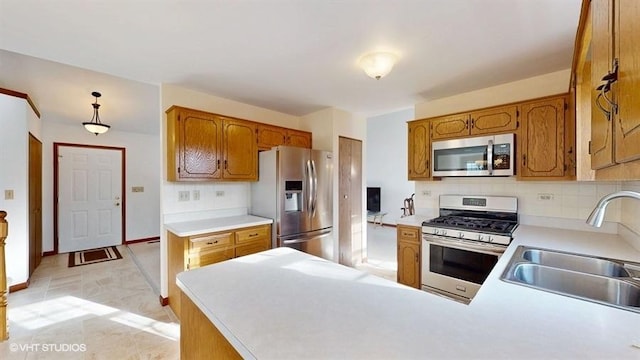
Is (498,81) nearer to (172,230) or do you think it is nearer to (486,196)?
(486,196)

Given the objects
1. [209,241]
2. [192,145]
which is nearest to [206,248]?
[209,241]

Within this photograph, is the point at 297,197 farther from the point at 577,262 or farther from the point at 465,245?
the point at 577,262

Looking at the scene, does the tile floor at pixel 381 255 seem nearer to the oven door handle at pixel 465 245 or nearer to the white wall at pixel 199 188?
the oven door handle at pixel 465 245

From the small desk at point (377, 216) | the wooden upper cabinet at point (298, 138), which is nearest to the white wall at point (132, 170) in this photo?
the wooden upper cabinet at point (298, 138)

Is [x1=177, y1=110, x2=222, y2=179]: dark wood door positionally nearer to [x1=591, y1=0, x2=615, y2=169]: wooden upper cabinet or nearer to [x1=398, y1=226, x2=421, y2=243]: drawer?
[x1=398, y1=226, x2=421, y2=243]: drawer

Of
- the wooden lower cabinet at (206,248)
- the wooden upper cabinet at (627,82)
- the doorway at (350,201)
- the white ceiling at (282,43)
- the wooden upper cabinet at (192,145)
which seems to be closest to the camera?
the wooden upper cabinet at (627,82)

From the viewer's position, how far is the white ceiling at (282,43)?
1.55 meters

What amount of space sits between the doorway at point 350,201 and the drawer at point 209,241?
173cm

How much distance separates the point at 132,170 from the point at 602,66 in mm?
6633

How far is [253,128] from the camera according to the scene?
317cm

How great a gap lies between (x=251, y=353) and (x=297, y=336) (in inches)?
5.2

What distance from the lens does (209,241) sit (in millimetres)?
2490

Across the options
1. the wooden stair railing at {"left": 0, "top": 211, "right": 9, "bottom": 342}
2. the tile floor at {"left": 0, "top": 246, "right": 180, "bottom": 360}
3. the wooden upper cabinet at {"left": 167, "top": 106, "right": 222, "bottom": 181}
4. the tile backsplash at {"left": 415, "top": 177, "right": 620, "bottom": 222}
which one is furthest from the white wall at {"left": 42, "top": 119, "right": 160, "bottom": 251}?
the tile backsplash at {"left": 415, "top": 177, "right": 620, "bottom": 222}

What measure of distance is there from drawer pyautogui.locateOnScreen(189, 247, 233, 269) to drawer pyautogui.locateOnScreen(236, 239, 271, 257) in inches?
3.9
